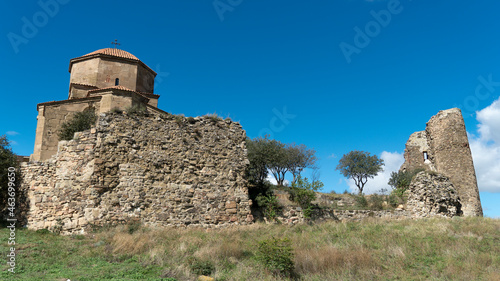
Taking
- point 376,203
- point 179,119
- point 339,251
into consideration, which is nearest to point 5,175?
point 179,119

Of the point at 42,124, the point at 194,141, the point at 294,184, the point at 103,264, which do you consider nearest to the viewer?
the point at 103,264

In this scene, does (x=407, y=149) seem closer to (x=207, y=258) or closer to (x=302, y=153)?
(x=302, y=153)

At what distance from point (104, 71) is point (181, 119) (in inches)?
628

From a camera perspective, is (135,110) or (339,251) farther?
(135,110)

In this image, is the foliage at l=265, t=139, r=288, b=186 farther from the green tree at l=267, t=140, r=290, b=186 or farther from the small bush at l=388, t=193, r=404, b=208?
the small bush at l=388, t=193, r=404, b=208

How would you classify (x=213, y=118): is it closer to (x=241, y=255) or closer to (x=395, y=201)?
(x=241, y=255)

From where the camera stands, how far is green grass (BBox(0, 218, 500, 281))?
7200 millimetres

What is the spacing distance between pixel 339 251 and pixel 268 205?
15.2 ft

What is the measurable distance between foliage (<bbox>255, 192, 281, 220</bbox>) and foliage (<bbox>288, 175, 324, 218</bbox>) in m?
1.55

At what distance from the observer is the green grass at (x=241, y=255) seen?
7200 millimetres

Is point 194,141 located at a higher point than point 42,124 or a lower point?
lower

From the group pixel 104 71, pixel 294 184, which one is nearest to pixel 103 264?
pixel 294 184

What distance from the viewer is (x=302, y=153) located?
96.7ft

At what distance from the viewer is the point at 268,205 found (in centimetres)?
1298
